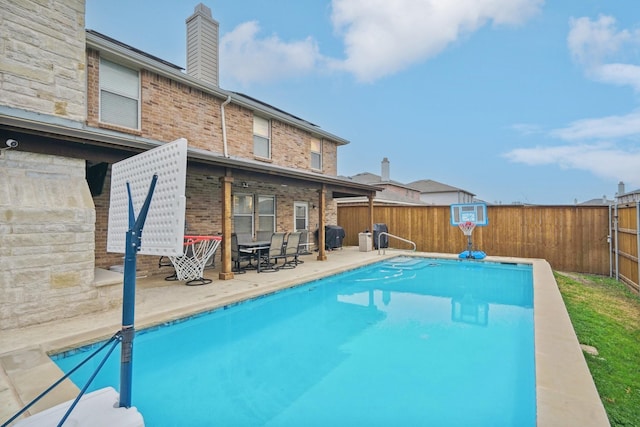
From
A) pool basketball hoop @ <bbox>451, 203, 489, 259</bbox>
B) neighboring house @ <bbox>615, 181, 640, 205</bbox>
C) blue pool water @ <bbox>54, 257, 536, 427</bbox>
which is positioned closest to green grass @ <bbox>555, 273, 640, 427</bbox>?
blue pool water @ <bbox>54, 257, 536, 427</bbox>

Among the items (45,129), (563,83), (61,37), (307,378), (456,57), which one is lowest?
(307,378)

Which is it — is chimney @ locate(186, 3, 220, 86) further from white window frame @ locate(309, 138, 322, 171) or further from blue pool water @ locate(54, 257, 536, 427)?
blue pool water @ locate(54, 257, 536, 427)

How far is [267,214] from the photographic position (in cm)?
1186

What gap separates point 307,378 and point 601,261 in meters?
11.4

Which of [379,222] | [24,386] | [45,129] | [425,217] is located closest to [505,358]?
[24,386]

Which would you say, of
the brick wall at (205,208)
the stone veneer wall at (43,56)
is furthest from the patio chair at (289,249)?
the stone veneer wall at (43,56)

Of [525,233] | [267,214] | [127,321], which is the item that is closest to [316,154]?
[267,214]

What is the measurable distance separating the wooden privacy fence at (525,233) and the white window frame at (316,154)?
352cm

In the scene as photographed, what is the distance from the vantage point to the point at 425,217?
1426 centimetres

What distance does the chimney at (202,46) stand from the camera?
406 inches

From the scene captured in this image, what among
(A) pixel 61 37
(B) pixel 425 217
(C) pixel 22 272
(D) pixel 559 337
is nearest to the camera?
(D) pixel 559 337

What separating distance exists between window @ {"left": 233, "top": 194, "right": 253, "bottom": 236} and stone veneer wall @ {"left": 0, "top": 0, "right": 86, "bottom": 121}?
5513mm

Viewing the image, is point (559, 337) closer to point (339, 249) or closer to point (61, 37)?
point (61, 37)

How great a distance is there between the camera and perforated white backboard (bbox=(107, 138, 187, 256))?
1.90m
